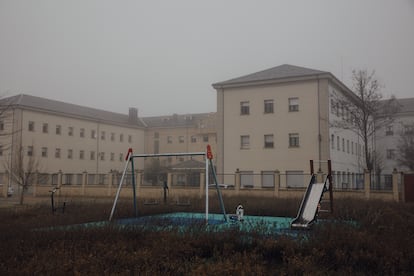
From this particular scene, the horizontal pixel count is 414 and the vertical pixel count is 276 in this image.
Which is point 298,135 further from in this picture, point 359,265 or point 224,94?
point 359,265

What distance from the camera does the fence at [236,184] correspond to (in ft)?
91.8

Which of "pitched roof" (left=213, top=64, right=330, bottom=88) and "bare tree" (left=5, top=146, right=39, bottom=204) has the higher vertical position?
"pitched roof" (left=213, top=64, right=330, bottom=88)

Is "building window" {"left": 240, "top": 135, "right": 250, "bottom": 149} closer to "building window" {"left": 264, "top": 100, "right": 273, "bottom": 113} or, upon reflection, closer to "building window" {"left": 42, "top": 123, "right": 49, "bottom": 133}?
"building window" {"left": 264, "top": 100, "right": 273, "bottom": 113}

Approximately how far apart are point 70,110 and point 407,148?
1811 inches

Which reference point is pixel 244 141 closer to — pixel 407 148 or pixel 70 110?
pixel 407 148

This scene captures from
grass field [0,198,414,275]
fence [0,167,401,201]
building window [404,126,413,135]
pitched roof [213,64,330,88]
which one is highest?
pitched roof [213,64,330,88]

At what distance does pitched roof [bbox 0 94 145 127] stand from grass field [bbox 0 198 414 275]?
149 ft

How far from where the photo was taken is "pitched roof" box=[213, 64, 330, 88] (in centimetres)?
3881

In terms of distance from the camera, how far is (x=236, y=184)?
32.0 m

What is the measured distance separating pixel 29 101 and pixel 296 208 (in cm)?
4970

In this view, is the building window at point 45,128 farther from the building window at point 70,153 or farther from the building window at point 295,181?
the building window at point 295,181

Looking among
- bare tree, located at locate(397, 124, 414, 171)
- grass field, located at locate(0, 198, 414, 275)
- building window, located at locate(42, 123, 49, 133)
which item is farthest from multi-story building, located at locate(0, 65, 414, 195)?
grass field, located at locate(0, 198, 414, 275)

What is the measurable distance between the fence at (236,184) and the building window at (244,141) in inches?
134

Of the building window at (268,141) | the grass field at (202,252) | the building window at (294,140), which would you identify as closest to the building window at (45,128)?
the building window at (268,141)
